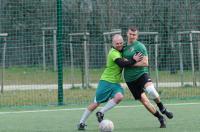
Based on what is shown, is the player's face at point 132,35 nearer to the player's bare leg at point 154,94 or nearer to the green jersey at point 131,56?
the green jersey at point 131,56

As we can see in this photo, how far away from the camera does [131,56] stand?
11258 mm

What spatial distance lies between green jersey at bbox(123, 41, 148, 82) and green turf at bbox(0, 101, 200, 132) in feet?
2.86

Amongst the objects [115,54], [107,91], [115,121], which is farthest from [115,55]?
[115,121]

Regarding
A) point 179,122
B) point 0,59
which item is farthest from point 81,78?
point 179,122

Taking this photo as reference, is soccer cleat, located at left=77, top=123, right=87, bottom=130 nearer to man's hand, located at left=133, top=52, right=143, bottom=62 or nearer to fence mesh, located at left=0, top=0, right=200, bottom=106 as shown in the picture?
man's hand, located at left=133, top=52, right=143, bottom=62

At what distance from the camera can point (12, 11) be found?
18.1 m

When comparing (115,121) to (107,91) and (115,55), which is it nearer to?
(107,91)

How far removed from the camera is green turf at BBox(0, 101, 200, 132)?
11.1 m

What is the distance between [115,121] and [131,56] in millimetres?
1624

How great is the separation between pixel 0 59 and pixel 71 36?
7.80 feet

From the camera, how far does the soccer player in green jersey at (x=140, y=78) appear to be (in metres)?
11.3

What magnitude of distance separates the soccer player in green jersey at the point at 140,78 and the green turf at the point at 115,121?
306mm

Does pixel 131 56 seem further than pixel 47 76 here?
No

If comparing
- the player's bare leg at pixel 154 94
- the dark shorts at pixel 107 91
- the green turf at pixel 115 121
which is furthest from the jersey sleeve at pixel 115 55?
the green turf at pixel 115 121
